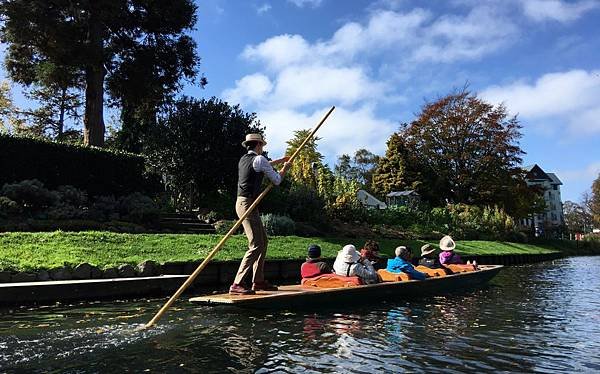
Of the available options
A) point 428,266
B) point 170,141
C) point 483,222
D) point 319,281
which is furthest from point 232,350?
point 483,222

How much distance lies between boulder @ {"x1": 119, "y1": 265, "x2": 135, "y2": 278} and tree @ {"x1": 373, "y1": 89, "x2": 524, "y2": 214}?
Answer: 27.4 meters

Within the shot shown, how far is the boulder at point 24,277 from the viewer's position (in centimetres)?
796

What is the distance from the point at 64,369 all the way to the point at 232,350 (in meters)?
1.47

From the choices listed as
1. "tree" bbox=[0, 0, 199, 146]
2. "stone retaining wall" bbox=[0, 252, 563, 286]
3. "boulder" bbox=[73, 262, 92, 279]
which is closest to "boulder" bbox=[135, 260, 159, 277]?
"stone retaining wall" bbox=[0, 252, 563, 286]

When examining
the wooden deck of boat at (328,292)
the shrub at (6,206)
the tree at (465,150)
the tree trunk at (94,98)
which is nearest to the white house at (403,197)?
the tree at (465,150)

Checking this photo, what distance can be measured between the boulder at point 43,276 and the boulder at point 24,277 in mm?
59

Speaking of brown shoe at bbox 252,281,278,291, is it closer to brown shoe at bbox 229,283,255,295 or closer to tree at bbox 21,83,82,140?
brown shoe at bbox 229,283,255,295

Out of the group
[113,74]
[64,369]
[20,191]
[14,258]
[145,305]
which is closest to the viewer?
[64,369]

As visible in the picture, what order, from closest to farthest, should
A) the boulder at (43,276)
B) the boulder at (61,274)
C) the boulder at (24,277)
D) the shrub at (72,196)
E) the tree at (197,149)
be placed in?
1. the boulder at (24,277)
2. the boulder at (43,276)
3. the boulder at (61,274)
4. the shrub at (72,196)
5. the tree at (197,149)

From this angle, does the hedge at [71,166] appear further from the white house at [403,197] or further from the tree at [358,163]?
the tree at [358,163]

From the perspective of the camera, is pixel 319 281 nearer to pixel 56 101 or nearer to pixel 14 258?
pixel 14 258

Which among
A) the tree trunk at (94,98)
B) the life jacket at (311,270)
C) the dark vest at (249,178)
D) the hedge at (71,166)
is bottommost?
the life jacket at (311,270)

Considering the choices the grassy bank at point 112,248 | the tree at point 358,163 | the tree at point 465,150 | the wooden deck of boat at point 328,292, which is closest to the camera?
the wooden deck of boat at point 328,292

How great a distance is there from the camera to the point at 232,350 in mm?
4910
